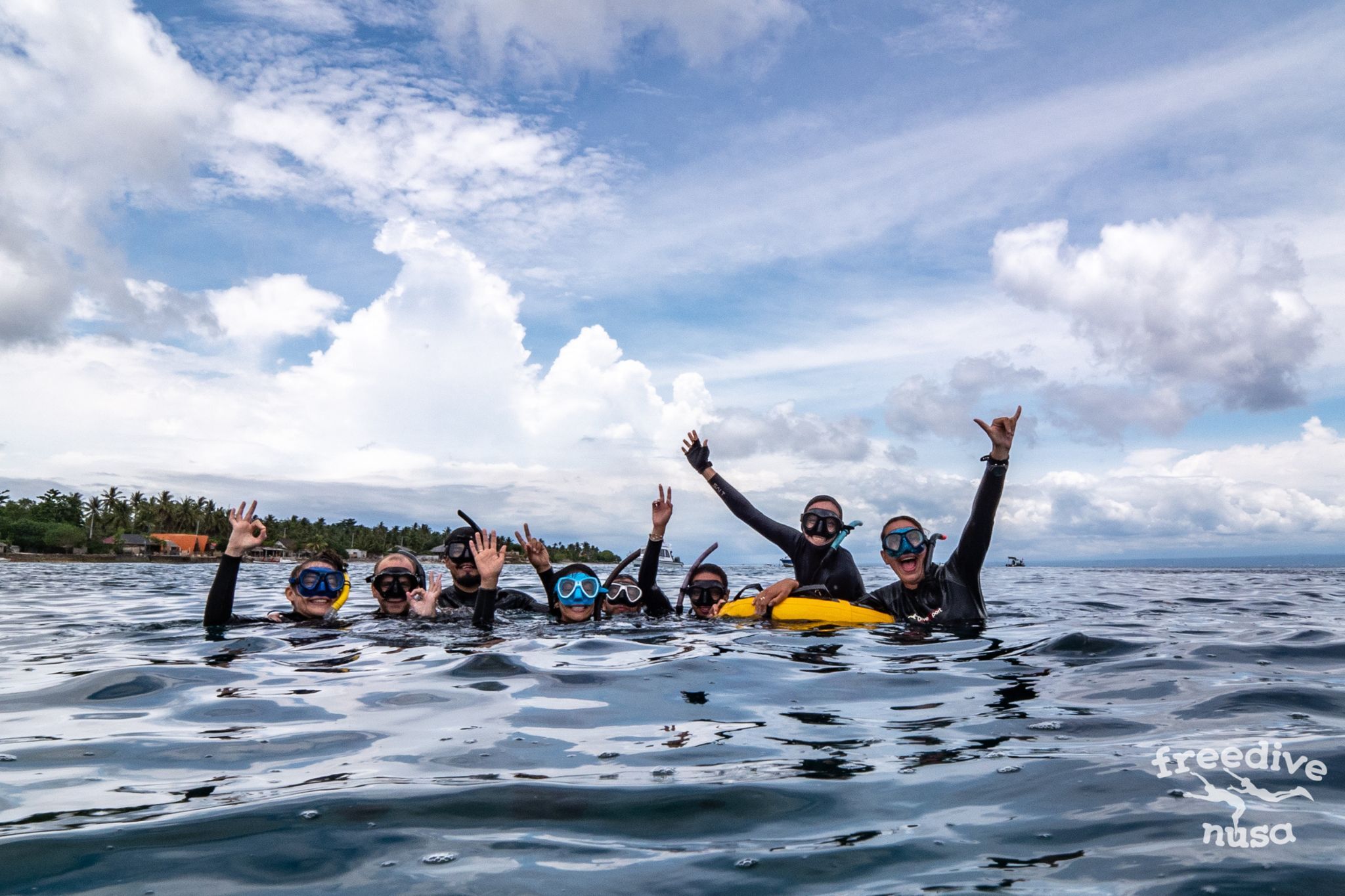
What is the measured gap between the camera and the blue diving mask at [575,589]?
894 centimetres

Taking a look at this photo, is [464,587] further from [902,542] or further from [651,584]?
[902,542]

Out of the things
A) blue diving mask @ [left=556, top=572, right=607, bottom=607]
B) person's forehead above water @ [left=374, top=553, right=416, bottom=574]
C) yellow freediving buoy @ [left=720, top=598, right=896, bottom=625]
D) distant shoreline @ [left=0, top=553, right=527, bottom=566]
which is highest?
person's forehead above water @ [left=374, top=553, right=416, bottom=574]

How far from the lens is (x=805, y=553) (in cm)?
986

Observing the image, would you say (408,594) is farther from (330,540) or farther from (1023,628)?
(330,540)

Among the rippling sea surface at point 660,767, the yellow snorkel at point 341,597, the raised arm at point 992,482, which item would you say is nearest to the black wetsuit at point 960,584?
the raised arm at point 992,482

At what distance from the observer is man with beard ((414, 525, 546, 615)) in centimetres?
941

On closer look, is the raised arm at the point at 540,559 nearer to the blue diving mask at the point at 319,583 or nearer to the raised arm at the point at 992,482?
the blue diving mask at the point at 319,583

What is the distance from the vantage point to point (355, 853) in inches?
103

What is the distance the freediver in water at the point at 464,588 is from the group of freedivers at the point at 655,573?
0.01m

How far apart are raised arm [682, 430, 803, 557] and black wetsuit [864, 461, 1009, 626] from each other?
1.32 m

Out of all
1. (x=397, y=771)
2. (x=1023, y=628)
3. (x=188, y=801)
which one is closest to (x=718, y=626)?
(x=1023, y=628)

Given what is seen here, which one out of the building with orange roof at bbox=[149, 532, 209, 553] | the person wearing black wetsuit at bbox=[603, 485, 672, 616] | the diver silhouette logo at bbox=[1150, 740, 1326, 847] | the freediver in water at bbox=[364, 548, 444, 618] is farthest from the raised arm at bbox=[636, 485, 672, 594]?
the building with orange roof at bbox=[149, 532, 209, 553]

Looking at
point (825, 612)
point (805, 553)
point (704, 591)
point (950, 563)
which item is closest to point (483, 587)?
point (704, 591)

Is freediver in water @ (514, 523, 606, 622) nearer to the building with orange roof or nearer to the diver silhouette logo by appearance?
the diver silhouette logo
